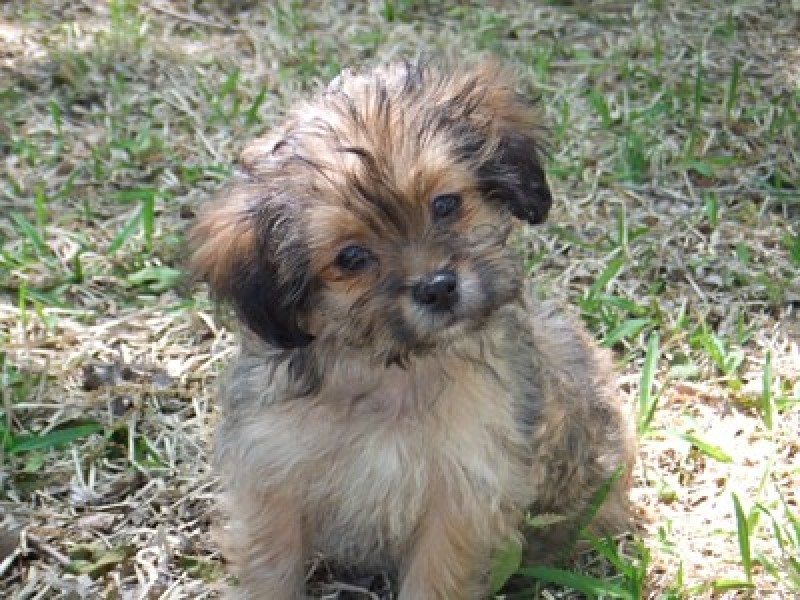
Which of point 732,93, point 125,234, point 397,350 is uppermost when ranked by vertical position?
point 397,350

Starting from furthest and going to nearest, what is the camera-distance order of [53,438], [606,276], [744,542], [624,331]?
[606,276], [624,331], [53,438], [744,542]

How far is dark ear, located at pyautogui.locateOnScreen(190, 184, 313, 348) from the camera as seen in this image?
2.81 m

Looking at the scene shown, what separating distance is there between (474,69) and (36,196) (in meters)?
2.44

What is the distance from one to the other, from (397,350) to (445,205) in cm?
34

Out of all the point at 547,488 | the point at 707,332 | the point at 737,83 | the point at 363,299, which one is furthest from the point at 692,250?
the point at 363,299

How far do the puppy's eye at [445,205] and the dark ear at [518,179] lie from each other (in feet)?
0.40

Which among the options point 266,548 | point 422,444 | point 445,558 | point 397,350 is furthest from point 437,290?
point 266,548

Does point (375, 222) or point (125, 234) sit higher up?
point (375, 222)

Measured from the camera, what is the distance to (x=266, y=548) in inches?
133

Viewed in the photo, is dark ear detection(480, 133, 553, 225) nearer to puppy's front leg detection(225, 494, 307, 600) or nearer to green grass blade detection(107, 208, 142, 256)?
puppy's front leg detection(225, 494, 307, 600)

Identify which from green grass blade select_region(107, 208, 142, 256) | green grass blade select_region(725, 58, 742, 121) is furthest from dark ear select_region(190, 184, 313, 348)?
green grass blade select_region(725, 58, 742, 121)

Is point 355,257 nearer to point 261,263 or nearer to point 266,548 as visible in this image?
point 261,263

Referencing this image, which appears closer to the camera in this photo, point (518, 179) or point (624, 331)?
point (518, 179)

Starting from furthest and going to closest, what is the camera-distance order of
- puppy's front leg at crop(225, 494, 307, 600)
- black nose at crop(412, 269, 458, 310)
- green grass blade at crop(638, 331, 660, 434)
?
green grass blade at crop(638, 331, 660, 434)
puppy's front leg at crop(225, 494, 307, 600)
black nose at crop(412, 269, 458, 310)
